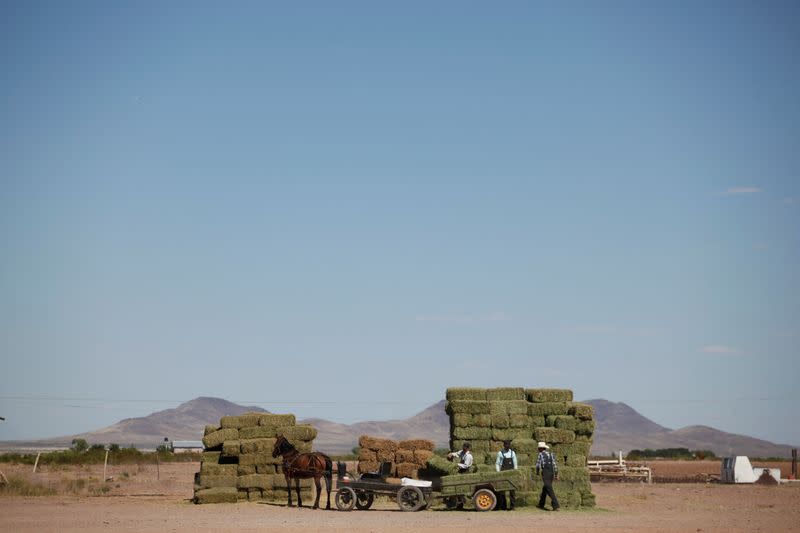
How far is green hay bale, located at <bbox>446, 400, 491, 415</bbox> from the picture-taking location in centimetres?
3092

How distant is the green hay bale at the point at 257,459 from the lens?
31.3 meters

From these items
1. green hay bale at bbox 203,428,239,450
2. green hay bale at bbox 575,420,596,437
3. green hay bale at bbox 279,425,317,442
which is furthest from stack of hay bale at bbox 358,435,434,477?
green hay bale at bbox 575,420,596,437

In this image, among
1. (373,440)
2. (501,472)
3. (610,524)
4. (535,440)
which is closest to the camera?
(610,524)

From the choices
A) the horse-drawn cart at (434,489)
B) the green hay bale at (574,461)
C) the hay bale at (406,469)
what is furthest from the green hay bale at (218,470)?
the green hay bale at (574,461)

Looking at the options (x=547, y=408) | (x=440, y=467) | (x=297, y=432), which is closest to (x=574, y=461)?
(x=547, y=408)

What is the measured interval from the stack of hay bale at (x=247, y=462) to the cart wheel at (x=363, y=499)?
8.00 feet

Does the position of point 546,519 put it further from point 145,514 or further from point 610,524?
point 145,514

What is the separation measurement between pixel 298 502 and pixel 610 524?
956 cm

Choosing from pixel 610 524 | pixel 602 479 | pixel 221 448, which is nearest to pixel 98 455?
pixel 602 479

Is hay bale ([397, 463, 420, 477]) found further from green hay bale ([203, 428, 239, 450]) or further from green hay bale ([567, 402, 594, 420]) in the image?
green hay bale ([567, 402, 594, 420])

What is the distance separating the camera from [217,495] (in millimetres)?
30953

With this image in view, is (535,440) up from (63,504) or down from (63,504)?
up

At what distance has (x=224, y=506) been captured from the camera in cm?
3003

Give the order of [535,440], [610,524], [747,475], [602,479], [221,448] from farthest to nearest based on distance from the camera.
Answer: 1. [602,479]
2. [747,475]
3. [221,448]
4. [535,440]
5. [610,524]
